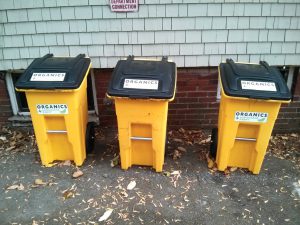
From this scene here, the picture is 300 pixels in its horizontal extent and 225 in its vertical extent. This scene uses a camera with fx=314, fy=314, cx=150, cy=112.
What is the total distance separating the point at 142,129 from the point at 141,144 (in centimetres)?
22

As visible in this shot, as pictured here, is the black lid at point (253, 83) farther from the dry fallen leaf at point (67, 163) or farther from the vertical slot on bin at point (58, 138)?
the dry fallen leaf at point (67, 163)

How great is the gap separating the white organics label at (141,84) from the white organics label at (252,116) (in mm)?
975

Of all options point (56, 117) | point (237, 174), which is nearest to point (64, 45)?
point (56, 117)

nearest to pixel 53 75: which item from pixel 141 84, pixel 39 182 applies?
pixel 141 84

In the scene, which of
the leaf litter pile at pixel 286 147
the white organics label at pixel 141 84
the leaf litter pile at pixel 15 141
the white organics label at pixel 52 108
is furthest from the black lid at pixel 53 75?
the leaf litter pile at pixel 286 147

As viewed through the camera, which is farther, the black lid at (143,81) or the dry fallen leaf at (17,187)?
the dry fallen leaf at (17,187)

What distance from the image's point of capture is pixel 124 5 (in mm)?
4074

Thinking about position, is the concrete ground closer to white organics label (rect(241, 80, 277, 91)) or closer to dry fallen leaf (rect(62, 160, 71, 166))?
dry fallen leaf (rect(62, 160, 71, 166))

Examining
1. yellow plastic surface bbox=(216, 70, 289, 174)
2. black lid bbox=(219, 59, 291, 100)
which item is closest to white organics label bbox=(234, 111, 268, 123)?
yellow plastic surface bbox=(216, 70, 289, 174)

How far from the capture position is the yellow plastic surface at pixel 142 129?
11.4 ft

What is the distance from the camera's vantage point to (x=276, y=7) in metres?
4.09

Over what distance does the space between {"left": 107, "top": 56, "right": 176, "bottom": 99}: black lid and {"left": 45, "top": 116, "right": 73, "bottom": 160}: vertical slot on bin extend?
829mm

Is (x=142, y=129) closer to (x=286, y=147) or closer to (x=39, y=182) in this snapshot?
(x=39, y=182)

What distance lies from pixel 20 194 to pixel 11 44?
2087mm
